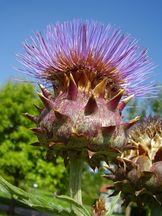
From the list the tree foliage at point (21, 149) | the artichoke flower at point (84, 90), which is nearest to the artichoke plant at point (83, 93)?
the artichoke flower at point (84, 90)

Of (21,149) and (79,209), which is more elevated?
(79,209)

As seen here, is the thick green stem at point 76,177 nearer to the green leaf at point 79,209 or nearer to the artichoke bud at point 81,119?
the artichoke bud at point 81,119

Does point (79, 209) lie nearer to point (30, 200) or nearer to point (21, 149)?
point (30, 200)

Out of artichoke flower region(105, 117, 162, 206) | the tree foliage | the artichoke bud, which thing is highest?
the artichoke bud

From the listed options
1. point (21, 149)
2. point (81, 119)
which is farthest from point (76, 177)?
point (21, 149)

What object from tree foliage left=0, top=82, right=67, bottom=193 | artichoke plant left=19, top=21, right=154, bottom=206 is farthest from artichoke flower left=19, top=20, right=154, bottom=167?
tree foliage left=0, top=82, right=67, bottom=193

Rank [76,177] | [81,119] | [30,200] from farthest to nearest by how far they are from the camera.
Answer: [81,119]
[76,177]
[30,200]

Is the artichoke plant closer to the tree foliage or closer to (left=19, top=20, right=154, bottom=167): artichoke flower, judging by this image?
(left=19, top=20, right=154, bottom=167): artichoke flower
